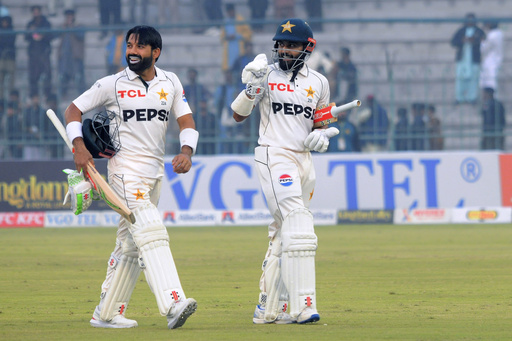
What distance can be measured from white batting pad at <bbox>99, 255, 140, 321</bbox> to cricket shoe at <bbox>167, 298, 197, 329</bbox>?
54 cm

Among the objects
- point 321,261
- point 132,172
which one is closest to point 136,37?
point 132,172

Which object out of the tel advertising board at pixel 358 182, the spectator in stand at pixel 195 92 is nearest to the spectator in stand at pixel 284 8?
the spectator in stand at pixel 195 92

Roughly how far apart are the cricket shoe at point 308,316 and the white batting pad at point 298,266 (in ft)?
0.09

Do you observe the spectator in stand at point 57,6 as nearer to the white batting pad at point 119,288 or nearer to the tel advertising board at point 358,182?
the tel advertising board at point 358,182

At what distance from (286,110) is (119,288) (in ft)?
5.71

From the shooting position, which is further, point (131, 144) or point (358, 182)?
point (358, 182)

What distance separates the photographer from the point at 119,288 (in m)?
6.20

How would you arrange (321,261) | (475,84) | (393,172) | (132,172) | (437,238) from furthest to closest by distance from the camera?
(475,84) < (393,172) < (437,238) < (321,261) < (132,172)

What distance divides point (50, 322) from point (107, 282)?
50 cm

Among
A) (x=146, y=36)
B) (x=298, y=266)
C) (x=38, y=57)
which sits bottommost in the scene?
(x=298, y=266)

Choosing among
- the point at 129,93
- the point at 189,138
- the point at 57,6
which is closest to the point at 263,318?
the point at 189,138

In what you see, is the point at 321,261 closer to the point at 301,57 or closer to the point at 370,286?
the point at 370,286

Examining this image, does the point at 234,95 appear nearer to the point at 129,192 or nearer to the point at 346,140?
the point at 346,140

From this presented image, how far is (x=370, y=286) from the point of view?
328 inches
